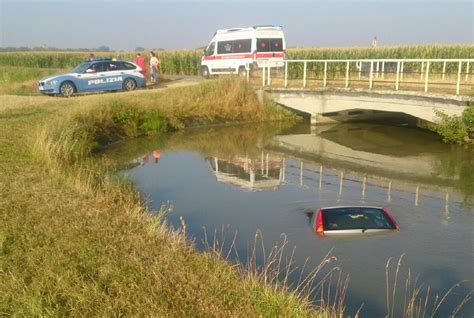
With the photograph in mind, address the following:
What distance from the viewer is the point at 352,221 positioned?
9.73 meters

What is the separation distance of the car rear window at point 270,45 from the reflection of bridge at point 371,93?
1.57m

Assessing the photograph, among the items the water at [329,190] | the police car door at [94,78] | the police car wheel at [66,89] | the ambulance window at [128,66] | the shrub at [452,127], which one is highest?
the ambulance window at [128,66]

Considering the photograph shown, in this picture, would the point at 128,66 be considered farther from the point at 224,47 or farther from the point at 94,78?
the point at 224,47

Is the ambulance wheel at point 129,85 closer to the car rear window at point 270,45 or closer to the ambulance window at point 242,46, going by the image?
the ambulance window at point 242,46

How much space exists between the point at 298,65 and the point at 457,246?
2597 cm

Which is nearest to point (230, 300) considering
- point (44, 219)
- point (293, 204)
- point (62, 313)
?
point (62, 313)

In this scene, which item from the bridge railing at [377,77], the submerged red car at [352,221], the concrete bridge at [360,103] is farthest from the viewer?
the bridge railing at [377,77]

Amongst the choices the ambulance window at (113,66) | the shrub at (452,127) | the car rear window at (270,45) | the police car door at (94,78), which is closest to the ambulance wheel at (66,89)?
the police car door at (94,78)

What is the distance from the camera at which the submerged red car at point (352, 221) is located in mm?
9516

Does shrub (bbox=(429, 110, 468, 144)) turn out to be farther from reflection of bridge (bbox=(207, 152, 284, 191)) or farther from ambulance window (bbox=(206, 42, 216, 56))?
ambulance window (bbox=(206, 42, 216, 56))

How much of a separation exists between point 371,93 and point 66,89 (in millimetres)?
13240

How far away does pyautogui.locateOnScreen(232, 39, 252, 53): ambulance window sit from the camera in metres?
26.9

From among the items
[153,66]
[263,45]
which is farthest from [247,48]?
[153,66]

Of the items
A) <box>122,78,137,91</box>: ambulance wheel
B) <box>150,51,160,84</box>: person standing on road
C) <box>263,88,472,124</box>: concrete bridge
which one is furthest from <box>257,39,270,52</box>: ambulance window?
<box>122,78,137,91</box>: ambulance wheel
